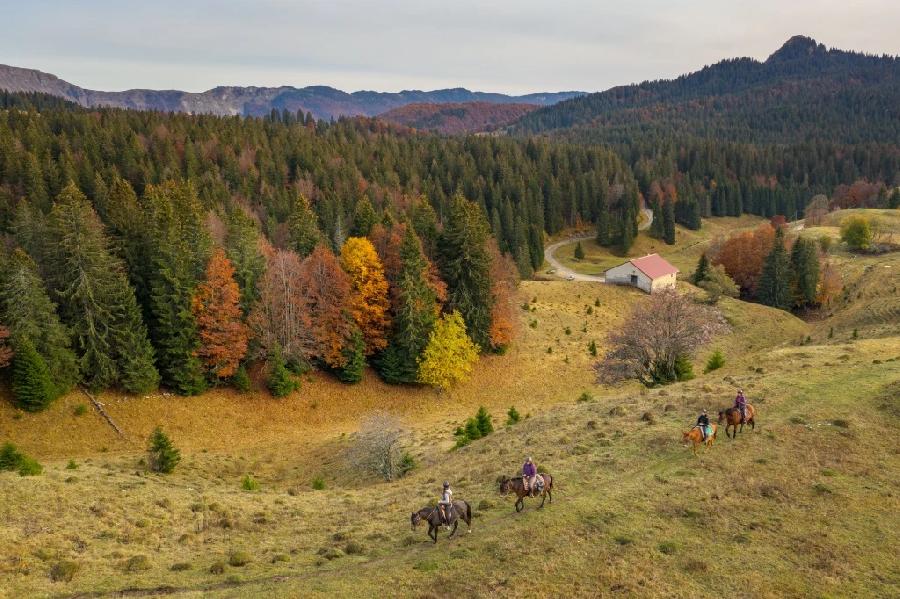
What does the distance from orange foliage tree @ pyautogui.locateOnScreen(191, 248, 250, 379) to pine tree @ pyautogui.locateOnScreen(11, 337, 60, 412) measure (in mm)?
10919

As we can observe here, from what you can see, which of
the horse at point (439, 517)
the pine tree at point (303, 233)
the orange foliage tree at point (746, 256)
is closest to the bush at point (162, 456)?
the horse at point (439, 517)

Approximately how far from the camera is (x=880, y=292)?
67875mm

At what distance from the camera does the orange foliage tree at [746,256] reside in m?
95.8

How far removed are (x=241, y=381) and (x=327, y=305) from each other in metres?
10.2

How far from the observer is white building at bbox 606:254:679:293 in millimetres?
82812

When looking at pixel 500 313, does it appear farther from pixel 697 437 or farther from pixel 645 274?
pixel 697 437

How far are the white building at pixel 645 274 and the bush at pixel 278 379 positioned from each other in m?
56.2

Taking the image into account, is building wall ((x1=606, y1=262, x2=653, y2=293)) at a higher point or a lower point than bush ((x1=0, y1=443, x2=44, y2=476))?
higher

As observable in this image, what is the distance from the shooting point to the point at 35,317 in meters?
40.0

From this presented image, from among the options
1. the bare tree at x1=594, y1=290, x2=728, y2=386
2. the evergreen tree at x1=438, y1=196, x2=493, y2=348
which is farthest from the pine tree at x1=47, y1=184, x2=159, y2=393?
the bare tree at x1=594, y1=290, x2=728, y2=386

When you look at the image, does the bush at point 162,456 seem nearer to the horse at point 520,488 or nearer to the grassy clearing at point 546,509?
the grassy clearing at point 546,509

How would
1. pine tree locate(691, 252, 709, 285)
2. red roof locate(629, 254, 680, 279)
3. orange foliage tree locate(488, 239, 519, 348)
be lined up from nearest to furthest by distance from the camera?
orange foliage tree locate(488, 239, 519, 348) → red roof locate(629, 254, 680, 279) → pine tree locate(691, 252, 709, 285)

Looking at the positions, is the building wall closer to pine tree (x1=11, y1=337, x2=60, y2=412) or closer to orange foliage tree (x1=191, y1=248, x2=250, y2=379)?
orange foliage tree (x1=191, y1=248, x2=250, y2=379)

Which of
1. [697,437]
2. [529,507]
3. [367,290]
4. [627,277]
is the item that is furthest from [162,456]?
[627,277]
